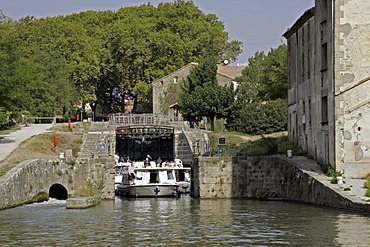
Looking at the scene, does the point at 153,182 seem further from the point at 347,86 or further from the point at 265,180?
the point at 347,86

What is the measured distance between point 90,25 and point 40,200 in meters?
68.9

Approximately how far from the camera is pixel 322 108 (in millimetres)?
42656

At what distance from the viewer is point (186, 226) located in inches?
1233

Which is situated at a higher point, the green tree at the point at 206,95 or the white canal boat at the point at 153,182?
the green tree at the point at 206,95

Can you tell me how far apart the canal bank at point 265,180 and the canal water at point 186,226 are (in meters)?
1.04

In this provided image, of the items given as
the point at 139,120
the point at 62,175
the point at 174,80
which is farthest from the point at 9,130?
the point at 174,80

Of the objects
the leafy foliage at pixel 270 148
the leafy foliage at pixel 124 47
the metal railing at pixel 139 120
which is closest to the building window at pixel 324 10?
the leafy foliage at pixel 270 148

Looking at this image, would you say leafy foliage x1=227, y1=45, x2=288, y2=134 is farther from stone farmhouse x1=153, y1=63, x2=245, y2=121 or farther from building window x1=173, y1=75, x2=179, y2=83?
building window x1=173, y1=75, x2=179, y2=83

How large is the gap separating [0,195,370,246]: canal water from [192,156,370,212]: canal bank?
104 cm

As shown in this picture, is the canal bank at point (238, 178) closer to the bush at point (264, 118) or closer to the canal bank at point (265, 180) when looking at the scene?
the canal bank at point (265, 180)

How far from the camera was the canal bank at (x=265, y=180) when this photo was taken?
125 feet

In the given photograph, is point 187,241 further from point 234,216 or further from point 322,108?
point 322,108

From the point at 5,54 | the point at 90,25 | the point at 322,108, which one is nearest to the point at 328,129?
the point at 322,108

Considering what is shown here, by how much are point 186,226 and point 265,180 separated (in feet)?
51.9
